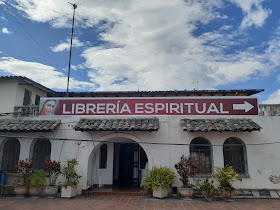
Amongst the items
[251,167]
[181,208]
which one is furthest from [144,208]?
[251,167]

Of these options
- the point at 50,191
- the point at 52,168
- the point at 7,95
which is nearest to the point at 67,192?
the point at 50,191

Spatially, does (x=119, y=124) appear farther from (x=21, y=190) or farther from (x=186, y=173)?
(x=21, y=190)

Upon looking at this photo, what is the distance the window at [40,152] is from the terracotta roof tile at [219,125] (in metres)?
7.58

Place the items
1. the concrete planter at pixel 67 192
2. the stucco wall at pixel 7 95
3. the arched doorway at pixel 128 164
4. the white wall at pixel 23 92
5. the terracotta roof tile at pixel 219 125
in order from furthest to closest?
1. the white wall at pixel 23 92
2. the stucco wall at pixel 7 95
3. the arched doorway at pixel 128 164
4. the terracotta roof tile at pixel 219 125
5. the concrete planter at pixel 67 192

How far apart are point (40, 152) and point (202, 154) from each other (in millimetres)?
8900

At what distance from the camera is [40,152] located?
12.7 meters

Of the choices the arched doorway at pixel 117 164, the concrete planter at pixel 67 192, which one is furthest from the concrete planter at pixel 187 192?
the concrete planter at pixel 67 192

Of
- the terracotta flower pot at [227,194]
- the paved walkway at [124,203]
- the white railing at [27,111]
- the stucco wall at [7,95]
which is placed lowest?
the paved walkway at [124,203]

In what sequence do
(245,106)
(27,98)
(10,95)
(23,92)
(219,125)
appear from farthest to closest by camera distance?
(27,98) → (23,92) → (10,95) → (245,106) → (219,125)

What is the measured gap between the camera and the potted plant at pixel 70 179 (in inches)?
417

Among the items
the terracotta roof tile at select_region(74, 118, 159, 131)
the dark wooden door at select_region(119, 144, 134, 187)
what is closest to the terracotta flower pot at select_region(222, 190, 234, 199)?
the terracotta roof tile at select_region(74, 118, 159, 131)

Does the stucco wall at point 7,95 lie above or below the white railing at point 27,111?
above

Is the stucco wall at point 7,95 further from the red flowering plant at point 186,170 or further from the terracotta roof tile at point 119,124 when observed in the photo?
the red flowering plant at point 186,170

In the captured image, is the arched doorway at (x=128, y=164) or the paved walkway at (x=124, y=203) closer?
the paved walkway at (x=124, y=203)
